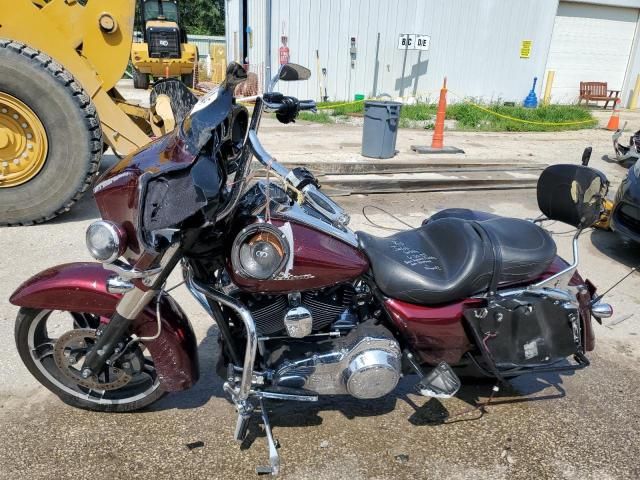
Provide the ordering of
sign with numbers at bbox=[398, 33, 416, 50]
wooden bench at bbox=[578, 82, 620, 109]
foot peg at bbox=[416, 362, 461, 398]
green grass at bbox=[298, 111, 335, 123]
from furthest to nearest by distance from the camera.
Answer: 1. wooden bench at bbox=[578, 82, 620, 109]
2. sign with numbers at bbox=[398, 33, 416, 50]
3. green grass at bbox=[298, 111, 335, 123]
4. foot peg at bbox=[416, 362, 461, 398]

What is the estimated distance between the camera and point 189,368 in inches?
103

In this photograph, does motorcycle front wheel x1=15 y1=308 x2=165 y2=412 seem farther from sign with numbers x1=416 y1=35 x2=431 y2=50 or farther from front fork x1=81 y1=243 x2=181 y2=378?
sign with numbers x1=416 y1=35 x2=431 y2=50

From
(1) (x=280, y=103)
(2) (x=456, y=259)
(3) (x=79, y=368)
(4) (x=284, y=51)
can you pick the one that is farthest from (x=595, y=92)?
(3) (x=79, y=368)

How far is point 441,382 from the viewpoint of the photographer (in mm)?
2562

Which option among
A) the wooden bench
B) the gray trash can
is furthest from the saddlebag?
the wooden bench

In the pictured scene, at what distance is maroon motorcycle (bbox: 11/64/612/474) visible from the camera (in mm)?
2086

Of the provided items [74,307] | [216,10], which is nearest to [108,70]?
[74,307]

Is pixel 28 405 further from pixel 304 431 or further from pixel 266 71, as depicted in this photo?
pixel 266 71

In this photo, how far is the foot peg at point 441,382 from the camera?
101 inches

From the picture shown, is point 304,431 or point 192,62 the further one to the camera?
point 192,62

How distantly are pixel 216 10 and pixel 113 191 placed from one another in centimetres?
4446

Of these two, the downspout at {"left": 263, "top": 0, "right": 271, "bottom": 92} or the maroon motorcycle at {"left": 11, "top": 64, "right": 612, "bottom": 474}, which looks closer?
the maroon motorcycle at {"left": 11, "top": 64, "right": 612, "bottom": 474}

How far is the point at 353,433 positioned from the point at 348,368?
21.1 inches

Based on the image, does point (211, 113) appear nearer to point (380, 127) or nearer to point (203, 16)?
point (380, 127)
